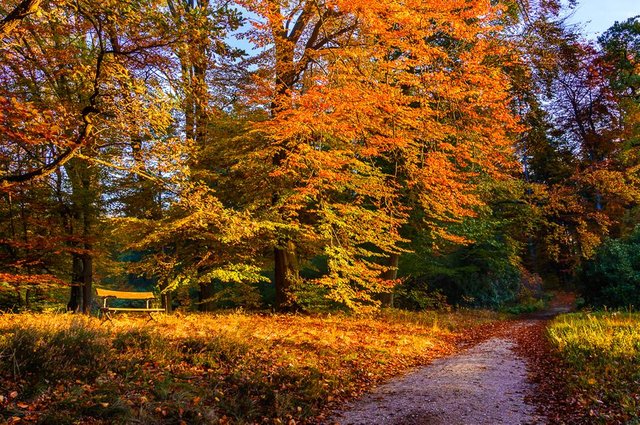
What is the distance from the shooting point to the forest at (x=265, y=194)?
226 inches

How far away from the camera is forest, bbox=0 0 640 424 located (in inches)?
226

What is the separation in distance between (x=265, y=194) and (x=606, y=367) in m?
8.69

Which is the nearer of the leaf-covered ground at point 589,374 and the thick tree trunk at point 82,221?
the leaf-covered ground at point 589,374

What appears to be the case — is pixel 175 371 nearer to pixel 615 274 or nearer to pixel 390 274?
pixel 390 274

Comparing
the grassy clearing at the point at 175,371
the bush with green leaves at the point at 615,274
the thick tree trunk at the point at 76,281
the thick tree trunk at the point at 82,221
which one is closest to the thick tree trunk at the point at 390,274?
the grassy clearing at the point at 175,371

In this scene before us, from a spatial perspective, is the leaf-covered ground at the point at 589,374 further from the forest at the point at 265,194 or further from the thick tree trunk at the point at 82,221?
the thick tree trunk at the point at 82,221

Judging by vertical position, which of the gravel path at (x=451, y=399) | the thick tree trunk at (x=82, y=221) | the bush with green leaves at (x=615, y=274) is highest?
the thick tree trunk at (x=82, y=221)

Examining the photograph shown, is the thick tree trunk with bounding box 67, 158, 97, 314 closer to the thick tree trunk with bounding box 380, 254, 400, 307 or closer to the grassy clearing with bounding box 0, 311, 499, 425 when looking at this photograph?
the grassy clearing with bounding box 0, 311, 499, 425

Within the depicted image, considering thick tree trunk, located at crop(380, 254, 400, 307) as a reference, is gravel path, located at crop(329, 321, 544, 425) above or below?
below

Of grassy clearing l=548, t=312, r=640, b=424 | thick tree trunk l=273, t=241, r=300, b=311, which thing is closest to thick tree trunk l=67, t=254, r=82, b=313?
thick tree trunk l=273, t=241, r=300, b=311

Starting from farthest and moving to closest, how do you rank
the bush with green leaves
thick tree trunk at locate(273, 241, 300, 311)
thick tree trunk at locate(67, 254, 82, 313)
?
the bush with green leaves, thick tree trunk at locate(67, 254, 82, 313), thick tree trunk at locate(273, 241, 300, 311)

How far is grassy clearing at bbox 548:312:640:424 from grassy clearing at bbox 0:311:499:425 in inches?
126

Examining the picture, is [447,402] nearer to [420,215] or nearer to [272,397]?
[272,397]

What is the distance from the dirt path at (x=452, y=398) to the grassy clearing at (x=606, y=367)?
0.82m
